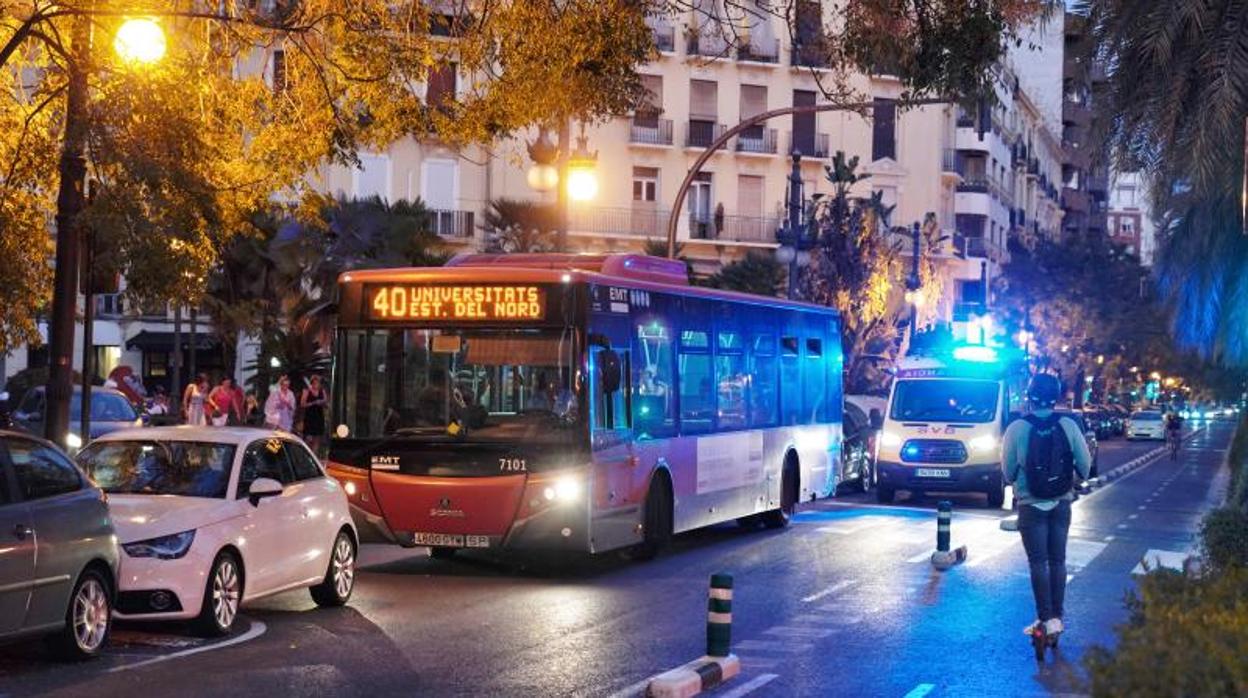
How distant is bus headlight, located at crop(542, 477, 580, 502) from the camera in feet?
61.3

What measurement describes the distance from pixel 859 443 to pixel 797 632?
22.6m

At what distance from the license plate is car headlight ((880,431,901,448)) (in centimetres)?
1578

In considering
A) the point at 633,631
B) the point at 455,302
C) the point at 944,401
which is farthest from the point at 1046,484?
the point at 944,401

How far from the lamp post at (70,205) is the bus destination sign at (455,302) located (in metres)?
2.98

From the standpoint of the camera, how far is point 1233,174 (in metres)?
19.6

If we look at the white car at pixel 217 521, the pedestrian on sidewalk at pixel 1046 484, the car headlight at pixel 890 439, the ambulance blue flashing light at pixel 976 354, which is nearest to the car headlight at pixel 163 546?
the white car at pixel 217 521

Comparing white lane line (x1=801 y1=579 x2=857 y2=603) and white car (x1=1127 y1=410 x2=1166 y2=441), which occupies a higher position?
white lane line (x1=801 y1=579 x2=857 y2=603)

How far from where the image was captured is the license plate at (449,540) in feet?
61.6

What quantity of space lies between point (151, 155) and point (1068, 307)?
267 ft

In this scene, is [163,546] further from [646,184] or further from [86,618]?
[646,184]

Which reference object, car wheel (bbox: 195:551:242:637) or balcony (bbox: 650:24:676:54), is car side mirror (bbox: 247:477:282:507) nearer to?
car wheel (bbox: 195:551:242:637)

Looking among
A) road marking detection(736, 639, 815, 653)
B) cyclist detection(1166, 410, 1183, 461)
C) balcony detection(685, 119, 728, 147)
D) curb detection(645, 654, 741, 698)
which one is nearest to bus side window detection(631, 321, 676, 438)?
road marking detection(736, 639, 815, 653)

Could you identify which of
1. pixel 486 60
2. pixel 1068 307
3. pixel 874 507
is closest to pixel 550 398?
pixel 486 60

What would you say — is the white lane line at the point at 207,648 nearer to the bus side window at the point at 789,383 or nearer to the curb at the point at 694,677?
the curb at the point at 694,677
